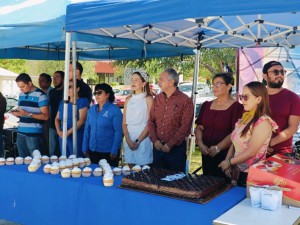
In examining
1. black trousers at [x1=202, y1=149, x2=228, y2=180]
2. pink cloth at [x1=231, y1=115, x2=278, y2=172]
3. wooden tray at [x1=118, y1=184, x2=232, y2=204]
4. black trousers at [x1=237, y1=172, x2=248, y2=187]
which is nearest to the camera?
wooden tray at [x1=118, y1=184, x2=232, y2=204]

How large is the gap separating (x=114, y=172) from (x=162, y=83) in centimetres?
104

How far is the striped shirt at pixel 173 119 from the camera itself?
3368 millimetres

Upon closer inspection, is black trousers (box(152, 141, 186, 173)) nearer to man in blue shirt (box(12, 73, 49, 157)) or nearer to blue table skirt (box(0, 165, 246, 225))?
blue table skirt (box(0, 165, 246, 225))

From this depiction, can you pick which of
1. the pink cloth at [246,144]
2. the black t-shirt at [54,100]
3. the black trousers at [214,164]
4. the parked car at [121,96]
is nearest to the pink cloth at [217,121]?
the black trousers at [214,164]

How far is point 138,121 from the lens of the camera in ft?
12.1

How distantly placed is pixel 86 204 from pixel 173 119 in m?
1.24

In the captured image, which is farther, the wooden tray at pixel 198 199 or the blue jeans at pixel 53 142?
the blue jeans at pixel 53 142

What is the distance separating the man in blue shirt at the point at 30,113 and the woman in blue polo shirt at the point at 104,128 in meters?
0.71

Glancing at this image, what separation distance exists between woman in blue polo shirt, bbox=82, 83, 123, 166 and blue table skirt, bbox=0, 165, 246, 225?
2.85 feet

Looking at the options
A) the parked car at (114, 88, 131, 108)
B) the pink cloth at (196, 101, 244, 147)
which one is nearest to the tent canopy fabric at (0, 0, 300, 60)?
the pink cloth at (196, 101, 244, 147)

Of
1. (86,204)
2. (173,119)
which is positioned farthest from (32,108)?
(86,204)

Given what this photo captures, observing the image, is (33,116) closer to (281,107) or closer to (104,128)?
(104,128)

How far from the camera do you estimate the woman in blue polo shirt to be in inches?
145

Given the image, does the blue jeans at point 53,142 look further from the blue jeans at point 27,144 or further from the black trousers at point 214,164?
the black trousers at point 214,164
